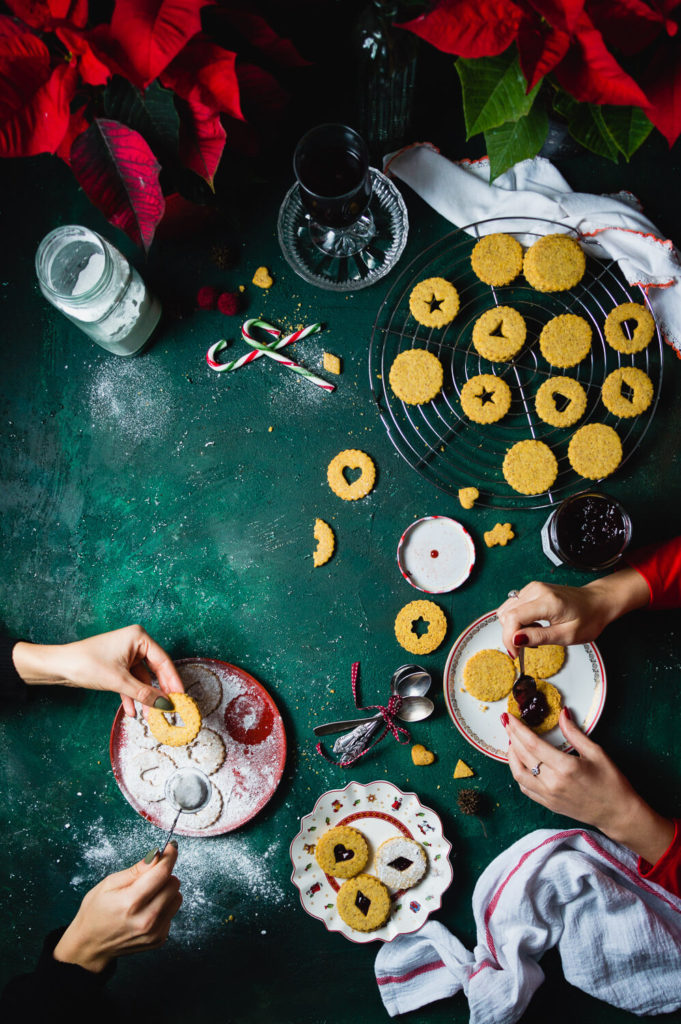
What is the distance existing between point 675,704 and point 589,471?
76 cm

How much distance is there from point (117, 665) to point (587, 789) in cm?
136

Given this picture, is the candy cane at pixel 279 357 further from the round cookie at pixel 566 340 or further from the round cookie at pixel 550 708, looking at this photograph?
the round cookie at pixel 550 708

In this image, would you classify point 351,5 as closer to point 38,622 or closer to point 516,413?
point 516,413

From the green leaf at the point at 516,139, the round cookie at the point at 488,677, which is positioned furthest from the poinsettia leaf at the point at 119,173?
the round cookie at the point at 488,677

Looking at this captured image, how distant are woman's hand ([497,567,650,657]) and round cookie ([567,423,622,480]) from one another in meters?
0.31

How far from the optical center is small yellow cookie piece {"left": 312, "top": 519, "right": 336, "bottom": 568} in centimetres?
220

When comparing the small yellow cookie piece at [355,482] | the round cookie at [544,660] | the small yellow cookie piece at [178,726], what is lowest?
the small yellow cookie piece at [178,726]

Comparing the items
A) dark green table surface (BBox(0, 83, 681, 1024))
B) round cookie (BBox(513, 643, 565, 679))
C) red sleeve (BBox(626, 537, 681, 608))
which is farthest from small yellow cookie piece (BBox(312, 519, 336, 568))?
red sleeve (BBox(626, 537, 681, 608))

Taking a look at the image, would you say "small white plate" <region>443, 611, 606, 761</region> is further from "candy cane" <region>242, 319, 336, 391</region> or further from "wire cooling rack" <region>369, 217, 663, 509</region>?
"candy cane" <region>242, 319, 336, 391</region>

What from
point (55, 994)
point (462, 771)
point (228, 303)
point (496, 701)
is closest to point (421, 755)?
point (462, 771)

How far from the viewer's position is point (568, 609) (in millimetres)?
1933

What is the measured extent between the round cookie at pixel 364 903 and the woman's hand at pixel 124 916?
0.48 m

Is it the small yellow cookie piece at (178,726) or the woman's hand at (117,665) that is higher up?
the woman's hand at (117,665)

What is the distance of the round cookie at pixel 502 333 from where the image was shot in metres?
2.18
